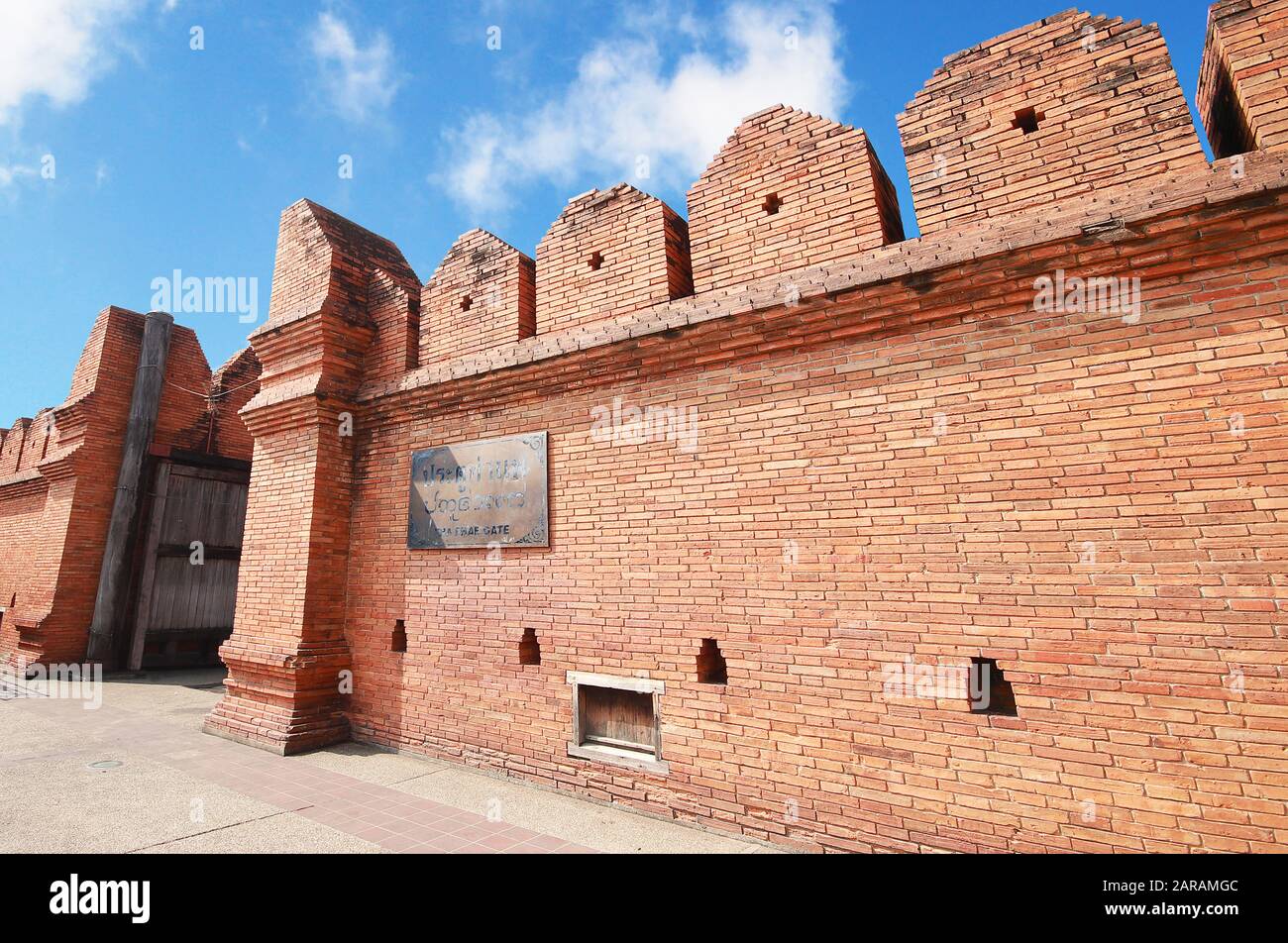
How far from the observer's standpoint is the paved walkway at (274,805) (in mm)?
3918

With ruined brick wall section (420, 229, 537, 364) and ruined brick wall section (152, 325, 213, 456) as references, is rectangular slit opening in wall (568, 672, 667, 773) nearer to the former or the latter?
ruined brick wall section (420, 229, 537, 364)

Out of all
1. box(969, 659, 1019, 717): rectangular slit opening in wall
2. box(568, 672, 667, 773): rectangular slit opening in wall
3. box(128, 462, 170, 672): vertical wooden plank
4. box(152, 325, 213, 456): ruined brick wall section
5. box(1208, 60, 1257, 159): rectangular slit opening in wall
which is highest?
box(152, 325, 213, 456): ruined brick wall section

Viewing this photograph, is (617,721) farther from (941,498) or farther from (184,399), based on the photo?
(184,399)

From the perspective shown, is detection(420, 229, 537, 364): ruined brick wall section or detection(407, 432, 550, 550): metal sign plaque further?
detection(420, 229, 537, 364): ruined brick wall section

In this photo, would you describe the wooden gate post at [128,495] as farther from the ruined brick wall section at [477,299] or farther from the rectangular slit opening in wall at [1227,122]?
the rectangular slit opening in wall at [1227,122]

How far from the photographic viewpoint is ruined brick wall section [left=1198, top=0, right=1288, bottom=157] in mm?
3289

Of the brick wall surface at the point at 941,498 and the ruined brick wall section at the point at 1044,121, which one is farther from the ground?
the ruined brick wall section at the point at 1044,121

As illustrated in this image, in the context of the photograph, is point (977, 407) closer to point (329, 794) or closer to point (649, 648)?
point (649, 648)

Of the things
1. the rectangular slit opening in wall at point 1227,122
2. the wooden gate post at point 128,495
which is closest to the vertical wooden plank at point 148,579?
A: the wooden gate post at point 128,495

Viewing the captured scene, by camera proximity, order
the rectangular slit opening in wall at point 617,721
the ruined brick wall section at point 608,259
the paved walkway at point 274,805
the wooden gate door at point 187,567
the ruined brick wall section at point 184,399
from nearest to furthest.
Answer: the paved walkway at point 274,805, the rectangular slit opening in wall at point 617,721, the ruined brick wall section at point 608,259, the wooden gate door at point 187,567, the ruined brick wall section at point 184,399

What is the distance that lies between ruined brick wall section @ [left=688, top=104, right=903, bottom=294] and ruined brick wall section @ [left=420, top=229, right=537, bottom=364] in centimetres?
183

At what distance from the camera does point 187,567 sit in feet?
36.8

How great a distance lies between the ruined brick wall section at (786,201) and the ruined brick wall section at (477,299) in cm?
183

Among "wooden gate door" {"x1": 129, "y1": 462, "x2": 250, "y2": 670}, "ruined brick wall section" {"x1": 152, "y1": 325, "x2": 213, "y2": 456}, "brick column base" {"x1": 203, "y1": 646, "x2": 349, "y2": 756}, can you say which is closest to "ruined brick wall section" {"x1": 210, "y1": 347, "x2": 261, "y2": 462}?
"ruined brick wall section" {"x1": 152, "y1": 325, "x2": 213, "y2": 456}
